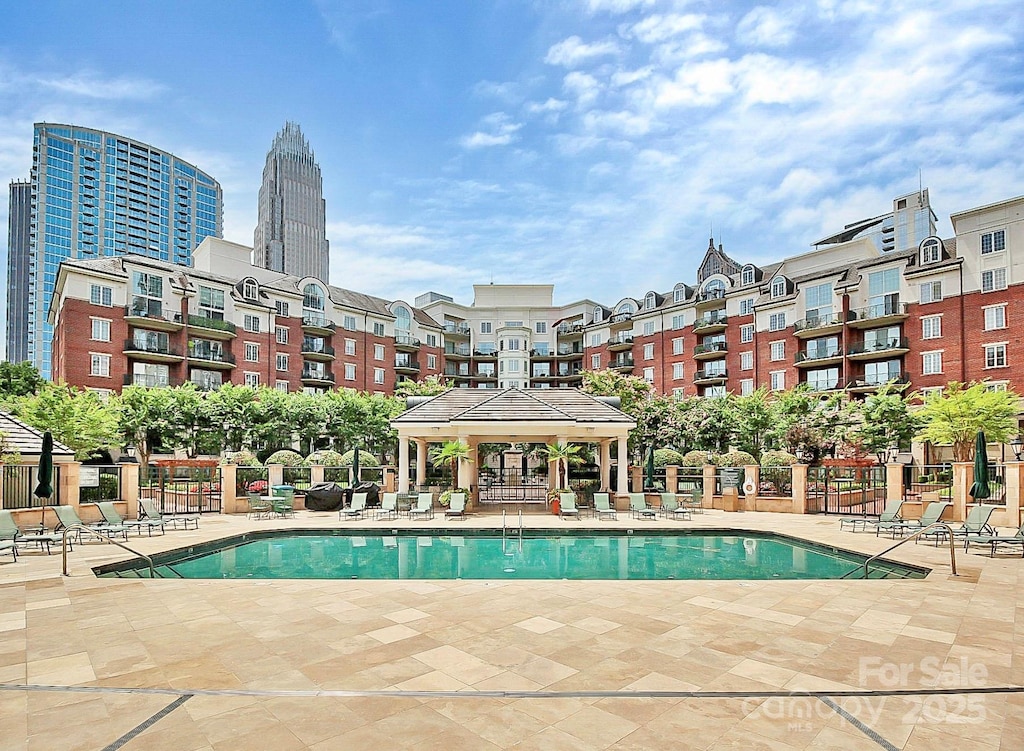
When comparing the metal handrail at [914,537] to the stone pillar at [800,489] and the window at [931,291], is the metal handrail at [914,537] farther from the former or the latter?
the window at [931,291]

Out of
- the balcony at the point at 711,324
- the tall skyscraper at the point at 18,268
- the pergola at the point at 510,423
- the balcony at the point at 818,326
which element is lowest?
the pergola at the point at 510,423

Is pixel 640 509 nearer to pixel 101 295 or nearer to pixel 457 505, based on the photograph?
pixel 457 505

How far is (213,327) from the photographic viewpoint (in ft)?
148

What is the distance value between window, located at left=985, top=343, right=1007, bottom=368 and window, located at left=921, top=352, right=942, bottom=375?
250 cm

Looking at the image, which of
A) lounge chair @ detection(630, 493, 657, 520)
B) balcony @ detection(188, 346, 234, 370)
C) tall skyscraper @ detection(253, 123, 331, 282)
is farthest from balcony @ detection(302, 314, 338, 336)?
tall skyscraper @ detection(253, 123, 331, 282)

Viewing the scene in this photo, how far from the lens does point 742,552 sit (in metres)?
15.1

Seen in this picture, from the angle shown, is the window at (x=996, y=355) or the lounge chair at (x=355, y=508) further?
the window at (x=996, y=355)

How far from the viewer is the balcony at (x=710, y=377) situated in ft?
165

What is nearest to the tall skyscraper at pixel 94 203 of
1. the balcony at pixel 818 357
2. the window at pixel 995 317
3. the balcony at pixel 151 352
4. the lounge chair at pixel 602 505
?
the balcony at pixel 151 352

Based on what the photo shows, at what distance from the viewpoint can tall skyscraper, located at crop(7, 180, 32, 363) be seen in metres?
138

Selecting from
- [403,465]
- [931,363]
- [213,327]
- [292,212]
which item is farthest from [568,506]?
[292,212]

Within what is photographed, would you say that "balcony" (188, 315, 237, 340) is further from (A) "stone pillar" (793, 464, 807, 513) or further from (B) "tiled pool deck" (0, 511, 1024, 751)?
(A) "stone pillar" (793, 464, 807, 513)

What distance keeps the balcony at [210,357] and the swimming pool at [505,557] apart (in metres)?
31.4

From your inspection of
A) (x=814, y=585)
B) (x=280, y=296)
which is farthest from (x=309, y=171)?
(x=814, y=585)
